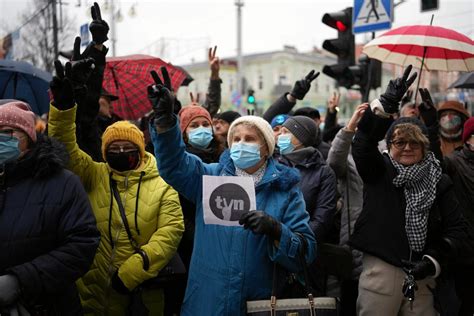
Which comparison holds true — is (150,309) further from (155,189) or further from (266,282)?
(266,282)

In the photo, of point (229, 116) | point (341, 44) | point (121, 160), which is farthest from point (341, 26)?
point (121, 160)

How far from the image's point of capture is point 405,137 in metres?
3.91

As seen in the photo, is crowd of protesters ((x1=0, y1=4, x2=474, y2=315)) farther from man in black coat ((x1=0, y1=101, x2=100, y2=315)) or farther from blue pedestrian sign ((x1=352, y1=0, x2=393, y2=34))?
blue pedestrian sign ((x1=352, y1=0, x2=393, y2=34))

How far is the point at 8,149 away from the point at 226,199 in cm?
122

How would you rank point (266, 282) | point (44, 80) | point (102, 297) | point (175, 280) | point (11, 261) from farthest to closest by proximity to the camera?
1. point (44, 80)
2. point (175, 280)
3. point (102, 297)
4. point (266, 282)
5. point (11, 261)

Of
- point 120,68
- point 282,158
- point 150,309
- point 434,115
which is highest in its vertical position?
point 120,68

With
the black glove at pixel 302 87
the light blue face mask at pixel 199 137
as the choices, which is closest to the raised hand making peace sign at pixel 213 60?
the black glove at pixel 302 87

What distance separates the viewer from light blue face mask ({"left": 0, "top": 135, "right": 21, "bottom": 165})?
9.61ft

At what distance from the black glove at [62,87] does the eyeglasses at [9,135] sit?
0.32m

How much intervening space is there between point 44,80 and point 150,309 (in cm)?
331

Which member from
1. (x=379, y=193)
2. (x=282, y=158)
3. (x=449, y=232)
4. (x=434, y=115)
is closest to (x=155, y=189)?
(x=282, y=158)

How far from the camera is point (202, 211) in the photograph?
10.5 feet

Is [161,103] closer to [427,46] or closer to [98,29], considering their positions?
[98,29]

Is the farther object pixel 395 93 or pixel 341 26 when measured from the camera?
pixel 341 26
